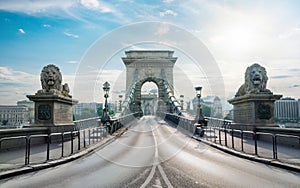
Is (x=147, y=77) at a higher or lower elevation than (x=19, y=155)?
higher

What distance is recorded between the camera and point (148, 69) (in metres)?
82.5

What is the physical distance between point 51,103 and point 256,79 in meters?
11.3

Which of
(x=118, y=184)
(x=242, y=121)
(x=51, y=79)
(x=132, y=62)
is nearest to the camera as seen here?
(x=118, y=184)

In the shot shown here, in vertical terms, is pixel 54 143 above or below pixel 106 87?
below

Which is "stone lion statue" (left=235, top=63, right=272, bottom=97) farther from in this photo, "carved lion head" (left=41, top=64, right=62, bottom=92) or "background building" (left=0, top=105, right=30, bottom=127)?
"background building" (left=0, top=105, right=30, bottom=127)

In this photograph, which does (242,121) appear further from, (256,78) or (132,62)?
(132,62)

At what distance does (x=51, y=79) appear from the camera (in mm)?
14156

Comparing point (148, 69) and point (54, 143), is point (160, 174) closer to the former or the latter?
point (54, 143)

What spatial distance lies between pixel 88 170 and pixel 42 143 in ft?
20.9

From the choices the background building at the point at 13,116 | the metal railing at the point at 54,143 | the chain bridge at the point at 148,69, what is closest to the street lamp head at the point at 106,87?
the metal railing at the point at 54,143

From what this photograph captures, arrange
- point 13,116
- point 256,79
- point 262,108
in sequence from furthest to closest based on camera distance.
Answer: point 256,79
point 262,108
point 13,116

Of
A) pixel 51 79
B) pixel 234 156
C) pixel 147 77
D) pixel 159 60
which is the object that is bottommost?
pixel 234 156

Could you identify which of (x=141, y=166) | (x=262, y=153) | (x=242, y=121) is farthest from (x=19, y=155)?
(x=242, y=121)

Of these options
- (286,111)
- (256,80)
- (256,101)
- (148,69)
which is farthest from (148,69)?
(256,101)
